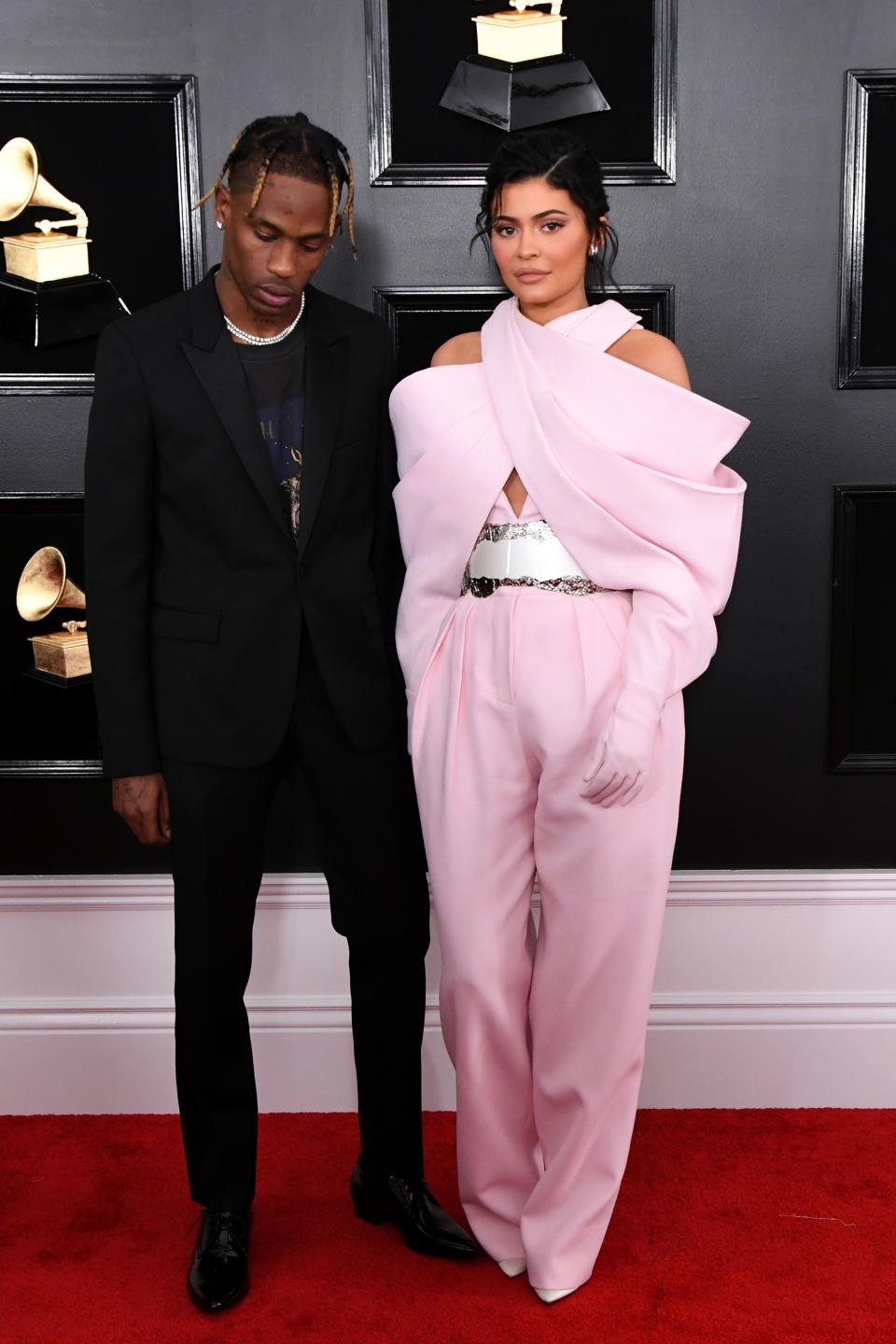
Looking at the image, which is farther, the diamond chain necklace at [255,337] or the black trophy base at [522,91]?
the black trophy base at [522,91]

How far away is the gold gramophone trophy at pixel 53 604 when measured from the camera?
2725 mm

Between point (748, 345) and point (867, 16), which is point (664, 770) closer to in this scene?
point (748, 345)

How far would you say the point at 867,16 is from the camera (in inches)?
98.5

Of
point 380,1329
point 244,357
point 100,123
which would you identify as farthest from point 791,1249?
point 100,123

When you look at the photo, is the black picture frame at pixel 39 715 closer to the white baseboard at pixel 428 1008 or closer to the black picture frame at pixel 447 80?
the white baseboard at pixel 428 1008

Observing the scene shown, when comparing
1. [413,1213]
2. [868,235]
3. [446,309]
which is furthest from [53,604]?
[868,235]

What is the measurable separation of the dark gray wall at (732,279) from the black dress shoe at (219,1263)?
2.47 ft

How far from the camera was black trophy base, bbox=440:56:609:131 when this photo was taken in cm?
250

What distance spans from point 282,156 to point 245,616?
Result: 2.38ft

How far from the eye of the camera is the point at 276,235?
2.03 m

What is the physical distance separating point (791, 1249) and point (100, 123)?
8.16 feet

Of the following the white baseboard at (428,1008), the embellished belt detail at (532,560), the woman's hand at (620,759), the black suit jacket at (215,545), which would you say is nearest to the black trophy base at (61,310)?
the black suit jacket at (215,545)

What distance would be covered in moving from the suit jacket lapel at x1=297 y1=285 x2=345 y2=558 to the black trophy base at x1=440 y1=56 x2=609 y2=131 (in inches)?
25.5

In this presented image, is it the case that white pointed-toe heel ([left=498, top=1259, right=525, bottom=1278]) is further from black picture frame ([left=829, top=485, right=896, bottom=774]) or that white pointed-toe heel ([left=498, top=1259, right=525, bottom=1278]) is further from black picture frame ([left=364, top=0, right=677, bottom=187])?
black picture frame ([left=364, top=0, right=677, bottom=187])
